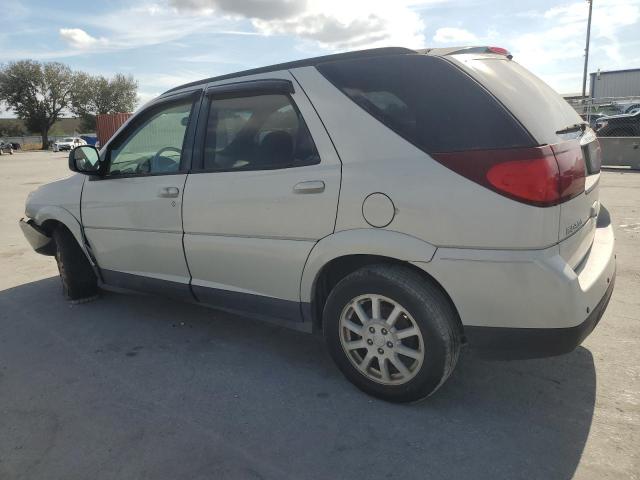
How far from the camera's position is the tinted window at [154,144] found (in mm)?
3631

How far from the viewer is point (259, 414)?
280cm

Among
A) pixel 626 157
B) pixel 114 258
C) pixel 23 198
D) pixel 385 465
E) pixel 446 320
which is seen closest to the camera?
pixel 385 465

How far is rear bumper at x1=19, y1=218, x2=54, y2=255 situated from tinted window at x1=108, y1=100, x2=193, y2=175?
131cm

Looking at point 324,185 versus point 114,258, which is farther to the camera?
point 114,258

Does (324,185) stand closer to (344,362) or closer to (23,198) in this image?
(344,362)

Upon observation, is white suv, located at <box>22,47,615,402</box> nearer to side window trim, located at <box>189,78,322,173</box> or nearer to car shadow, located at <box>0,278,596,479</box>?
side window trim, located at <box>189,78,322,173</box>

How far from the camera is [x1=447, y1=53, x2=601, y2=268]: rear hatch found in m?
2.38

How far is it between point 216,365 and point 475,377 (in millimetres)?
1662

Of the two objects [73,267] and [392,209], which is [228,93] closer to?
[392,209]

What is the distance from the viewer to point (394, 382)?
277cm

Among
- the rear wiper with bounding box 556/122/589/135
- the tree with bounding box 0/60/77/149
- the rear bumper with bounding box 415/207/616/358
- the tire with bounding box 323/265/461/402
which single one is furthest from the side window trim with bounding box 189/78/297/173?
the tree with bounding box 0/60/77/149

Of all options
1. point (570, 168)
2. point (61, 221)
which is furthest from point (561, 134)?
point (61, 221)

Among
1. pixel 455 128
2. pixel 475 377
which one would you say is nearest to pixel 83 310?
pixel 475 377

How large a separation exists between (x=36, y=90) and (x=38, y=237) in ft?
229
